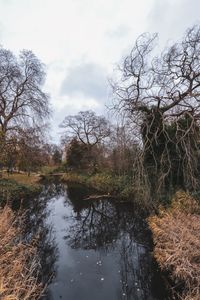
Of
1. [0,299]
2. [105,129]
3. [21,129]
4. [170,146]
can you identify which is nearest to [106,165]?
[105,129]

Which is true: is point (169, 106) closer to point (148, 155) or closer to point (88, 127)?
point (148, 155)

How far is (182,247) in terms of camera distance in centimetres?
478

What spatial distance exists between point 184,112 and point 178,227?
3.78 meters

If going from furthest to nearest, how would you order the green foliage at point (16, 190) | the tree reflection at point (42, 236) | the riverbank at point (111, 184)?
the riverbank at point (111, 184)
the green foliage at point (16, 190)
the tree reflection at point (42, 236)

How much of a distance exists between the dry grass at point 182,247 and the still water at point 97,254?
567mm

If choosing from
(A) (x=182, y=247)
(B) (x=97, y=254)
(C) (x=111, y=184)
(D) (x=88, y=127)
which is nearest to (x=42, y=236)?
(B) (x=97, y=254)

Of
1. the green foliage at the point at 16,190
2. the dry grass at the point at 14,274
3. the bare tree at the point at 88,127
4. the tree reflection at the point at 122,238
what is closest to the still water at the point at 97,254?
the tree reflection at the point at 122,238

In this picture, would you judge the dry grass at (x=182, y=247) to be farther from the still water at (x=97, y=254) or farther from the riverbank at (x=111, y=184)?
the riverbank at (x=111, y=184)

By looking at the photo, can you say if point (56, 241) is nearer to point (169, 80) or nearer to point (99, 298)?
point (99, 298)

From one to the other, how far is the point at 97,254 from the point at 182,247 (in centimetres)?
278

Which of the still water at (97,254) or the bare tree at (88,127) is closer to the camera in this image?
the still water at (97,254)

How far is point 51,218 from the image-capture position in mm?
10641

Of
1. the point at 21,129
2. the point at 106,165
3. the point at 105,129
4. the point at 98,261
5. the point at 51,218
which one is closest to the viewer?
the point at 98,261

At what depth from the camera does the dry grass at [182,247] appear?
13.6 feet
